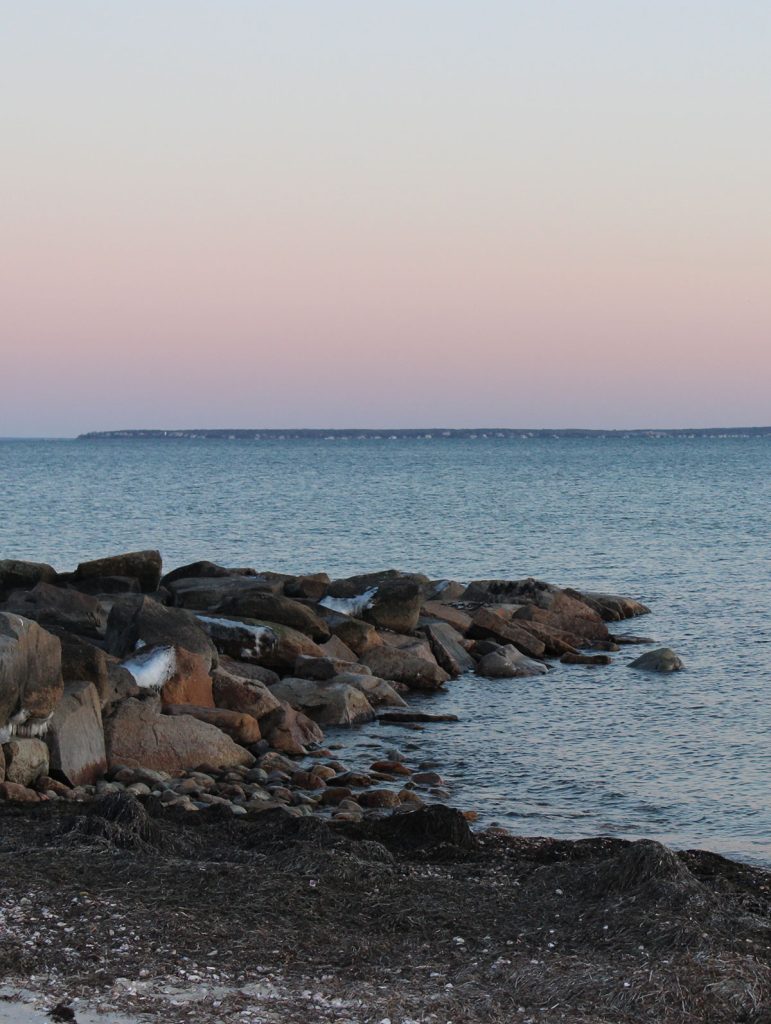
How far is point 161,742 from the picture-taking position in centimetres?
1550

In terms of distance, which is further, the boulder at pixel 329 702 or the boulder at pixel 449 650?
the boulder at pixel 449 650

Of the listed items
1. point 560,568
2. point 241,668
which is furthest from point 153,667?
point 560,568

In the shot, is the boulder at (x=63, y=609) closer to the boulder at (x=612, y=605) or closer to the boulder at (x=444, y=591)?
the boulder at (x=444, y=591)

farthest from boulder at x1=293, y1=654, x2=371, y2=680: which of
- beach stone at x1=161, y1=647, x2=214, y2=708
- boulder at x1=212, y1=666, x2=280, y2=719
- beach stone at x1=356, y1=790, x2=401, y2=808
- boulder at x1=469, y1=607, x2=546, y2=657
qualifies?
beach stone at x1=356, y1=790, x2=401, y2=808

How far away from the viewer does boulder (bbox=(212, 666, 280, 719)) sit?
58.3ft

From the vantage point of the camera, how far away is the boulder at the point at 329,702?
18781 mm

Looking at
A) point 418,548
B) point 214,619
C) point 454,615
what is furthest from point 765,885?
point 418,548

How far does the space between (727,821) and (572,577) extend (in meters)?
24.3

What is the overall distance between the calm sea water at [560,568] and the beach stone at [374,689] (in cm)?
92

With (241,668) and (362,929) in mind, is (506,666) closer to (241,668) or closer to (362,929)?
(241,668)

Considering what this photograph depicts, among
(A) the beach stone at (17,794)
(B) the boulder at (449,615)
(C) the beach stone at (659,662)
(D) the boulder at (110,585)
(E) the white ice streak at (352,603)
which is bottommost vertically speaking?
(C) the beach stone at (659,662)

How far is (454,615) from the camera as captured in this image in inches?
1056

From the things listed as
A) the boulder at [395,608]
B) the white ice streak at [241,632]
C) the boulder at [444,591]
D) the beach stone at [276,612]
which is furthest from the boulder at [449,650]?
the boulder at [444,591]

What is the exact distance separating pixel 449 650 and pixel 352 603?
2626mm
